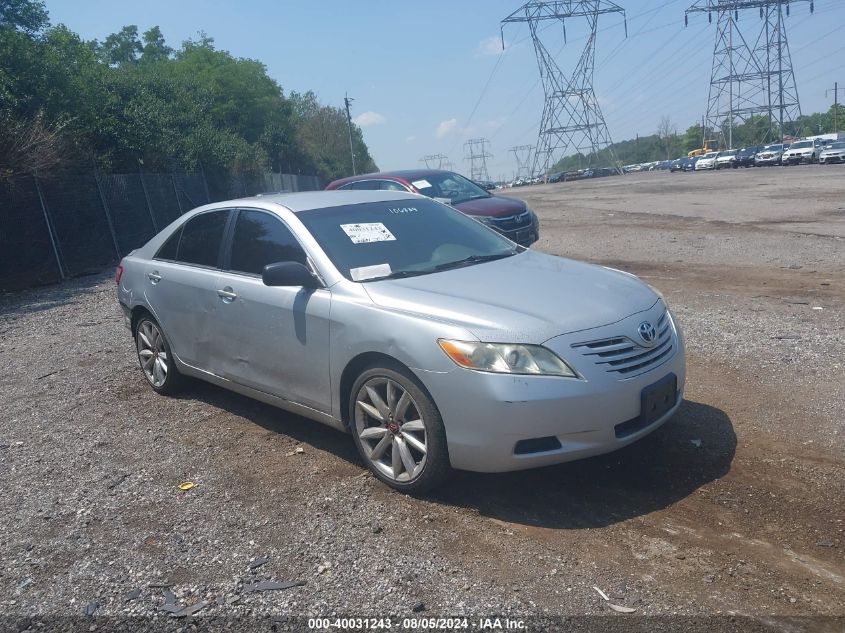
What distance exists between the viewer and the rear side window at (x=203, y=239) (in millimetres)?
5922

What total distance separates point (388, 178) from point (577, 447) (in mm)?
9896

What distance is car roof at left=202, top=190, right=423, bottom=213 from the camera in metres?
5.59

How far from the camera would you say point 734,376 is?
612cm

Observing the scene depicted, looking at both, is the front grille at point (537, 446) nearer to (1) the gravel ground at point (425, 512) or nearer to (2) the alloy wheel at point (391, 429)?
(1) the gravel ground at point (425, 512)

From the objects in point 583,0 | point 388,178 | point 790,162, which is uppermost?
point 583,0

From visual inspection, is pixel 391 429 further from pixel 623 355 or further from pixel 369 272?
pixel 623 355

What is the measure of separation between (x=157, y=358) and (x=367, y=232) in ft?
8.10

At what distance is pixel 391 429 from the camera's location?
14.4ft

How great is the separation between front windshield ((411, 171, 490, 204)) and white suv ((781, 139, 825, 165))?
4567cm

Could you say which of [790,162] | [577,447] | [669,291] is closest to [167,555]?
[577,447]

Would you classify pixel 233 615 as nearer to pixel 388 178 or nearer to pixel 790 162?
pixel 388 178

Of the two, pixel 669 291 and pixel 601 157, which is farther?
pixel 601 157

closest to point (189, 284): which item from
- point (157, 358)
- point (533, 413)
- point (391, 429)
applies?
point (157, 358)

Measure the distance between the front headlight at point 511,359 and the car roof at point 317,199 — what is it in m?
2.04
